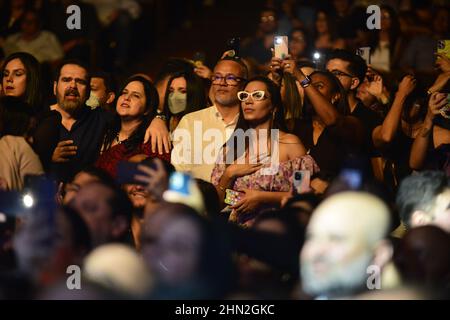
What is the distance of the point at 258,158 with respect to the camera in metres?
6.43

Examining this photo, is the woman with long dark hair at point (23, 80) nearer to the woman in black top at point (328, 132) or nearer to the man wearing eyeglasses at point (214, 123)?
the man wearing eyeglasses at point (214, 123)

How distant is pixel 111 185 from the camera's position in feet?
19.8

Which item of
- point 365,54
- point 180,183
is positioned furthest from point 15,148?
point 365,54

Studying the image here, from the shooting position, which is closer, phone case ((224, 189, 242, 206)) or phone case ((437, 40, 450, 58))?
phone case ((224, 189, 242, 206))

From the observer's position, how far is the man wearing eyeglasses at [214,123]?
6.71 metres

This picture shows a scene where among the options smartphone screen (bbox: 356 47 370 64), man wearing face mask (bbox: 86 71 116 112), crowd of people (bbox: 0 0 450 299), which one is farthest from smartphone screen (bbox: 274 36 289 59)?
man wearing face mask (bbox: 86 71 116 112)

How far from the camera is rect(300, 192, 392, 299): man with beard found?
5.67m

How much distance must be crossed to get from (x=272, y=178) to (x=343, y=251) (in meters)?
0.83

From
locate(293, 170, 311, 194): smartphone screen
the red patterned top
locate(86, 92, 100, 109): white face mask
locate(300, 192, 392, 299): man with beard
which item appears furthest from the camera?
locate(86, 92, 100, 109): white face mask

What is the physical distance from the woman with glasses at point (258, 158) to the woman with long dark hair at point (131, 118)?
0.52 metres

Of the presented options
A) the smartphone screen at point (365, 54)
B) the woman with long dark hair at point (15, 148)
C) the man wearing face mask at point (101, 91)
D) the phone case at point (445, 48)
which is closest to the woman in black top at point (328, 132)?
the smartphone screen at point (365, 54)

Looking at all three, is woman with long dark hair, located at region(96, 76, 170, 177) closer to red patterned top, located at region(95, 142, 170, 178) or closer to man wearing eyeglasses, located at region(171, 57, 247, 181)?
red patterned top, located at region(95, 142, 170, 178)
